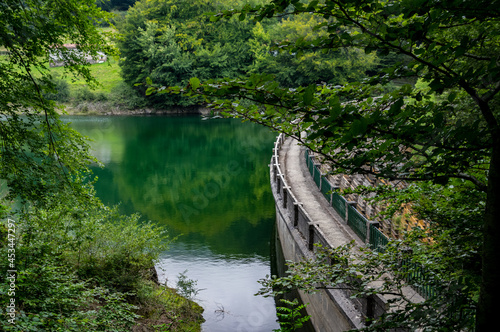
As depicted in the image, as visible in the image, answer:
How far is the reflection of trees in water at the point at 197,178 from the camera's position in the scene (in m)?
20.8

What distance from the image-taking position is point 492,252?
2.87m

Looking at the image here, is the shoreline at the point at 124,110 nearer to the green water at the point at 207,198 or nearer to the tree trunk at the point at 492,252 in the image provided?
the green water at the point at 207,198

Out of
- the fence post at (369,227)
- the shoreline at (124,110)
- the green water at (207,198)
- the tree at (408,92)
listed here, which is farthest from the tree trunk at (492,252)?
the shoreline at (124,110)

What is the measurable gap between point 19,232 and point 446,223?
25.7ft

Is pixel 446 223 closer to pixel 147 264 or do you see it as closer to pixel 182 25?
pixel 147 264

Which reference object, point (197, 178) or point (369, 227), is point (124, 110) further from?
point (369, 227)

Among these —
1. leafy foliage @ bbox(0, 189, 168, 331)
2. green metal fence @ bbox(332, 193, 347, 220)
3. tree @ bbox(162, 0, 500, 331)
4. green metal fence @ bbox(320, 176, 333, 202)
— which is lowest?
leafy foliage @ bbox(0, 189, 168, 331)

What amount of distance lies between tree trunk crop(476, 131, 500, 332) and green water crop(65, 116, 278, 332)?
9.89 m

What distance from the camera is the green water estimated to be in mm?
13914

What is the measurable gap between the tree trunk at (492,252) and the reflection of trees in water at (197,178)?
50.1 ft

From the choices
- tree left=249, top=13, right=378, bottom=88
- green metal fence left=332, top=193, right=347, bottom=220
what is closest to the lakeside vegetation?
green metal fence left=332, top=193, right=347, bottom=220

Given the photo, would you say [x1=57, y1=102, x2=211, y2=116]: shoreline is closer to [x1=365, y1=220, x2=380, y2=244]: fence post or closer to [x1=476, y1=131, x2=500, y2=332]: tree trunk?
[x1=365, y1=220, x2=380, y2=244]: fence post

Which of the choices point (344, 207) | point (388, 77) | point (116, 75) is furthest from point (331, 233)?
point (116, 75)

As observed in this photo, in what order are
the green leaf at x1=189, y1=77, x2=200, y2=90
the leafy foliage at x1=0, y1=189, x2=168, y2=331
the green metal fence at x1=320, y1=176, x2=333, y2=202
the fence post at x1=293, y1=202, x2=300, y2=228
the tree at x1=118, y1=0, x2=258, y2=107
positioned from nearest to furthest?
the green leaf at x1=189, y1=77, x2=200, y2=90
the leafy foliage at x1=0, y1=189, x2=168, y2=331
the fence post at x1=293, y1=202, x2=300, y2=228
the green metal fence at x1=320, y1=176, x2=333, y2=202
the tree at x1=118, y1=0, x2=258, y2=107
